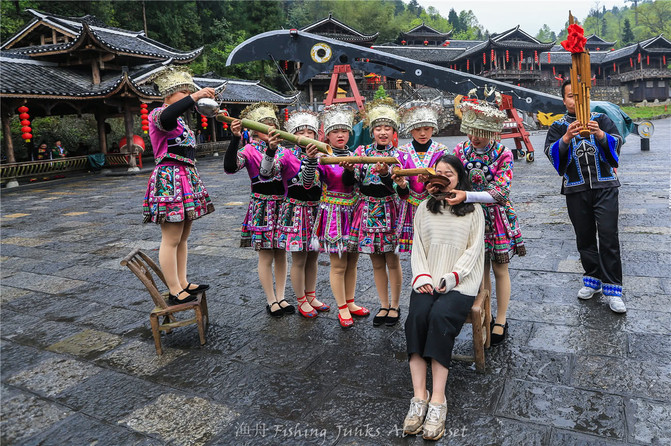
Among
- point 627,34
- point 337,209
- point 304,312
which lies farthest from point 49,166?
point 627,34

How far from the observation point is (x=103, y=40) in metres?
19.6

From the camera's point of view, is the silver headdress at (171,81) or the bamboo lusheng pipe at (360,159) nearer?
the bamboo lusheng pipe at (360,159)

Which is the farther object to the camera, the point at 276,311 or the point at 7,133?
the point at 7,133

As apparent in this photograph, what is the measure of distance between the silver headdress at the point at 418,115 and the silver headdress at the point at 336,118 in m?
0.43

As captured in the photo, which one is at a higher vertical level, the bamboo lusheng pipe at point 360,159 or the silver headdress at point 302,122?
the silver headdress at point 302,122

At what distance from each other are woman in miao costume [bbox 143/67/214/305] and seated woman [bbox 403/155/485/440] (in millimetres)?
1975

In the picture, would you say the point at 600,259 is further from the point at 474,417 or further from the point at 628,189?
the point at 628,189

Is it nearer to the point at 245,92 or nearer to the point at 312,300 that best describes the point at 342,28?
the point at 245,92

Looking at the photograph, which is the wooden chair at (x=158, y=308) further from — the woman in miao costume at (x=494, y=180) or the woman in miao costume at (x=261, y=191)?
the woman in miao costume at (x=494, y=180)

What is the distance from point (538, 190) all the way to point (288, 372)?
8.75 meters

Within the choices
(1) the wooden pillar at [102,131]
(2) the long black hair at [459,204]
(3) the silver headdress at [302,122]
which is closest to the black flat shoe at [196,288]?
(3) the silver headdress at [302,122]

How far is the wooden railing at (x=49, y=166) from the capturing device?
1717 cm

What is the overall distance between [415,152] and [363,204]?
584 mm

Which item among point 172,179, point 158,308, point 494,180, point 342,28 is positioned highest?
point 342,28
